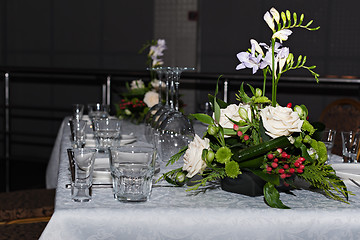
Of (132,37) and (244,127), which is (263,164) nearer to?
(244,127)

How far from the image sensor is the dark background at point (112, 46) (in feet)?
18.2

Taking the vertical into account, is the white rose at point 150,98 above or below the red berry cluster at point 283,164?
above

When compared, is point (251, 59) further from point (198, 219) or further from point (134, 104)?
point (134, 104)

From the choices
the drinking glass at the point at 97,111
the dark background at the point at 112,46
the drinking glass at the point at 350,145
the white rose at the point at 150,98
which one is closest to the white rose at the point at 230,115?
the drinking glass at the point at 350,145

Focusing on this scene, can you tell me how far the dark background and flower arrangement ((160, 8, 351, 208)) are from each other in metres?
4.47

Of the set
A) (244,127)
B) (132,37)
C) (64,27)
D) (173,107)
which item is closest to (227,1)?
(132,37)

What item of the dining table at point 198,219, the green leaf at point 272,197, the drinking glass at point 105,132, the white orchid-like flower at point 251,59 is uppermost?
the white orchid-like flower at point 251,59

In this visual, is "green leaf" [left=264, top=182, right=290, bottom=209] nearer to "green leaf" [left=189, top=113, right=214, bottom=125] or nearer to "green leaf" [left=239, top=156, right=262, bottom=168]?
"green leaf" [left=239, top=156, right=262, bottom=168]

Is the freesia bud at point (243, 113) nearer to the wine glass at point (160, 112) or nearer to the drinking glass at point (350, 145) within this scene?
the wine glass at point (160, 112)

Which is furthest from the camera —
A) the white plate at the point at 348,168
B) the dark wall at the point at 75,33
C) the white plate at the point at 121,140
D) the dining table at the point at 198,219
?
the dark wall at the point at 75,33

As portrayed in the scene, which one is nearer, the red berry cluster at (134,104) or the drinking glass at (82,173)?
the drinking glass at (82,173)

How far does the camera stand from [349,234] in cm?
111

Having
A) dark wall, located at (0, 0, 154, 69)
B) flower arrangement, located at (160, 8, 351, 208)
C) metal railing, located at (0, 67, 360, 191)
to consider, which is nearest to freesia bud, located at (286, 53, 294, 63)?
flower arrangement, located at (160, 8, 351, 208)

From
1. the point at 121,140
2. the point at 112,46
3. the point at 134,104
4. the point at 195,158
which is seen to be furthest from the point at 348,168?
the point at 112,46
